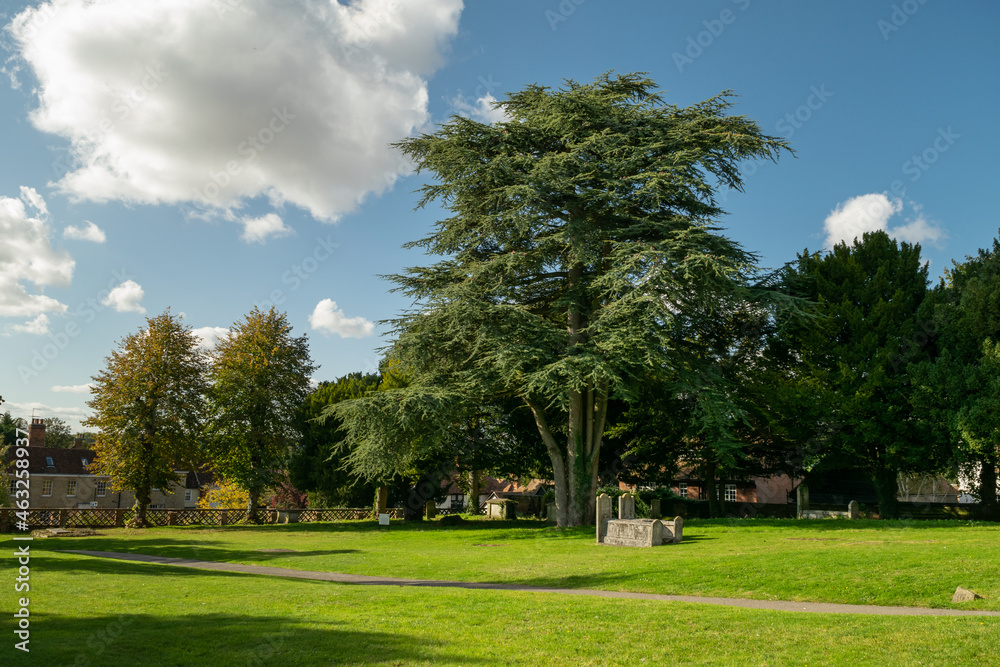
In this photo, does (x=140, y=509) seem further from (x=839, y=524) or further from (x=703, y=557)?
(x=839, y=524)

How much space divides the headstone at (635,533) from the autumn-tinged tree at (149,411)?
25.5 metres

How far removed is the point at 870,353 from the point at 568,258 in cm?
1316

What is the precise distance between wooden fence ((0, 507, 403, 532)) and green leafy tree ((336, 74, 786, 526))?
18.8 m

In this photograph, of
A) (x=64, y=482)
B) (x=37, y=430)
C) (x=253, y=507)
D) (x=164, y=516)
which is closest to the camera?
(x=164, y=516)

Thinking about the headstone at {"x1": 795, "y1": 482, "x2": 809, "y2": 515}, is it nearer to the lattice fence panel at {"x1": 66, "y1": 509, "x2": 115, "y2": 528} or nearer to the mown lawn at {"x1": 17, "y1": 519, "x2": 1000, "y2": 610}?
the mown lawn at {"x1": 17, "y1": 519, "x2": 1000, "y2": 610}

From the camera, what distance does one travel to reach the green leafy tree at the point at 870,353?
26625 mm

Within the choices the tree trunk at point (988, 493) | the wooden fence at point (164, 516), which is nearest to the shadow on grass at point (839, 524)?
the tree trunk at point (988, 493)

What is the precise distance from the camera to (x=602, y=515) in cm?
2047

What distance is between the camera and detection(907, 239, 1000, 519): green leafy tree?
23875 mm

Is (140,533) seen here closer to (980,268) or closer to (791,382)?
(791,382)

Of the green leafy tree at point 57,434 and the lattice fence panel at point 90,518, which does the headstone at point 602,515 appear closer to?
the lattice fence panel at point 90,518

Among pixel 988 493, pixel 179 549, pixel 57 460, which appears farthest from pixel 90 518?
pixel 988 493

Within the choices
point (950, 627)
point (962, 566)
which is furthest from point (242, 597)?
point (962, 566)

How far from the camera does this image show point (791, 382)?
28.1 meters
